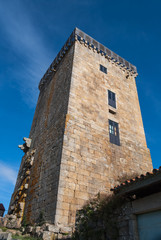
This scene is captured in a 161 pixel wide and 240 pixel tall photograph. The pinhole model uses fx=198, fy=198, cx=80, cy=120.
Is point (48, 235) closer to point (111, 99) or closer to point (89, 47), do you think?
point (111, 99)

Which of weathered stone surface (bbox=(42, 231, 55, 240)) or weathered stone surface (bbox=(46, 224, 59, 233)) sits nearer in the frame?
weathered stone surface (bbox=(42, 231, 55, 240))

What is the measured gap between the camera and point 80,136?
10.3 metres

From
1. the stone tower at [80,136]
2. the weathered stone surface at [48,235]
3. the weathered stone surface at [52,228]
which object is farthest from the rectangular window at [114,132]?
the weathered stone surface at [48,235]

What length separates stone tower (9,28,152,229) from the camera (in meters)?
8.91

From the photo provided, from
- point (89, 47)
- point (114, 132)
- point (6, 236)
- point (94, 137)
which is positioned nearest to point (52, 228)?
point (6, 236)

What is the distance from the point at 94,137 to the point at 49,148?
254 cm

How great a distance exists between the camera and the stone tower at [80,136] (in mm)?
8914

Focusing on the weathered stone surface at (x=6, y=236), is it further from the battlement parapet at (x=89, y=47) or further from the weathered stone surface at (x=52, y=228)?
the battlement parapet at (x=89, y=47)

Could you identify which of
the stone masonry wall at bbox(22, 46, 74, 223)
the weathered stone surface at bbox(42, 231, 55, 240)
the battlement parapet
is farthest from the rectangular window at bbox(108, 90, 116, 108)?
the weathered stone surface at bbox(42, 231, 55, 240)

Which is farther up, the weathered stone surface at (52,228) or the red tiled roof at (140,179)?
the red tiled roof at (140,179)

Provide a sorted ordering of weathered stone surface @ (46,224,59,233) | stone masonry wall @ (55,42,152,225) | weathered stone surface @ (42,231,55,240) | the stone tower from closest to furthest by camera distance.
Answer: weathered stone surface @ (42,231,55,240) → weathered stone surface @ (46,224,59,233) → stone masonry wall @ (55,42,152,225) → the stone tower

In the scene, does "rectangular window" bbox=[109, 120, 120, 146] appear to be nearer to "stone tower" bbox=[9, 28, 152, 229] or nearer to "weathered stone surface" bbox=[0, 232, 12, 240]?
"stone tower" bbox=[9, 28, 152, 229]

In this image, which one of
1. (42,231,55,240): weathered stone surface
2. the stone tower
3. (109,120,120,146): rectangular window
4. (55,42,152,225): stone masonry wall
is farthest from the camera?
(109,120,120,146): rectangular window

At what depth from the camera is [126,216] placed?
20.4ft
